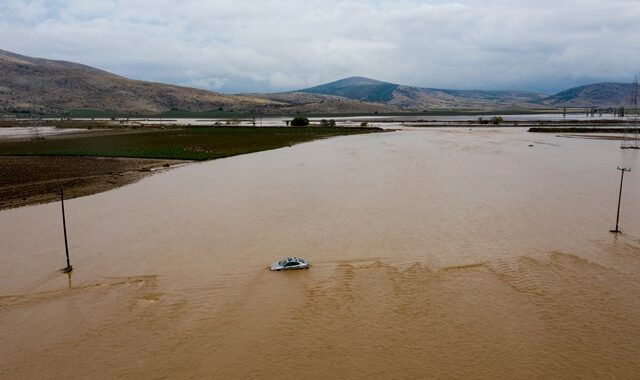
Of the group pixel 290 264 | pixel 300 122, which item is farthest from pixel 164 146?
pixel 290 264

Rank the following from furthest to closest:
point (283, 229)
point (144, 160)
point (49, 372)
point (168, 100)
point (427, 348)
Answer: point (168, 100), point (144, 160), point (283, 229), point (427, 348), point (49, 372)

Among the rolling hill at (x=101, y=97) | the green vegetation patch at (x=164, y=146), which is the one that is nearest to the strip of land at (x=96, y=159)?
the green vegetation patch at (x=164, y=146)

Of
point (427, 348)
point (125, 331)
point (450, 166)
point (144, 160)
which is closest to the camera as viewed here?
point (427, 348)

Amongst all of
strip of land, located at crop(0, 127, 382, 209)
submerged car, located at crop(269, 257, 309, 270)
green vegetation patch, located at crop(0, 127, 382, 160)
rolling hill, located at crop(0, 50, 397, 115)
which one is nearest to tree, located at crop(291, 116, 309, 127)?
strip of land, located at crop(0, 127, 382, 209)

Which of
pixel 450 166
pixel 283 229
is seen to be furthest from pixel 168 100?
pixel 283 229

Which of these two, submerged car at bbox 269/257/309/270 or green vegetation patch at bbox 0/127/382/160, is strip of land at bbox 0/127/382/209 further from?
submerged car at bbox 269/257/309/270

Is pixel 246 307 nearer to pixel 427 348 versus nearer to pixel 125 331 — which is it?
pixel 125 331

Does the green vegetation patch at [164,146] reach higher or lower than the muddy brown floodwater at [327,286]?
higher

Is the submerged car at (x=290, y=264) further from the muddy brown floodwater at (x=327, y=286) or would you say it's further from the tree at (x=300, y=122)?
the tree at (x=300, y=122)
